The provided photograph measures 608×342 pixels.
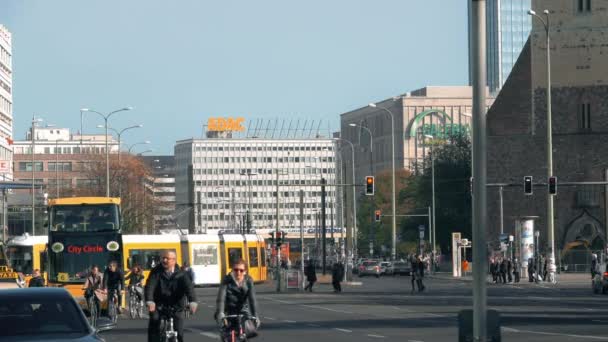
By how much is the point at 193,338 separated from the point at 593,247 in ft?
215

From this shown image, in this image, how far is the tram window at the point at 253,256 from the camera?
74.8 meters

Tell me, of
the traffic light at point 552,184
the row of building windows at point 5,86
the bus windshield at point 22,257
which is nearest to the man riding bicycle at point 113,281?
the traffic light at point 552,184

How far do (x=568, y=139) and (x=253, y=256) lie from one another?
26.7m

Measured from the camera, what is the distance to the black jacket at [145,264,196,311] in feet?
58.9

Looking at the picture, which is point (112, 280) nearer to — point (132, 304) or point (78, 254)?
point (132, 304)

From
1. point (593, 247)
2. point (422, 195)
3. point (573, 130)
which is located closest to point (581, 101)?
point (573, 130)

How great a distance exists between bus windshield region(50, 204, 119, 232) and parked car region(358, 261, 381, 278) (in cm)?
5559

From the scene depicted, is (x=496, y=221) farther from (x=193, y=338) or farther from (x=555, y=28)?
(x=193, y=338)

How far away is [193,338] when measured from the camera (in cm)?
2811

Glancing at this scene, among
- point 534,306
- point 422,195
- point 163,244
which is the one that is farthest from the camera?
point 422,195

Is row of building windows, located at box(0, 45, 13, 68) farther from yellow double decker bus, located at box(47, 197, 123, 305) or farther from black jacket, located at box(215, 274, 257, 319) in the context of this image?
black jacket, located at box(215, 274, 257, 319)

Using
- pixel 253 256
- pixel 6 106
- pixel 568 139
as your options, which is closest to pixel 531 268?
pixel 253 256

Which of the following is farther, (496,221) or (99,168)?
(99,168)

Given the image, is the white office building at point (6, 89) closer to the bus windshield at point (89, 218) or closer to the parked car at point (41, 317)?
the bus windshield at point (89, 218)
